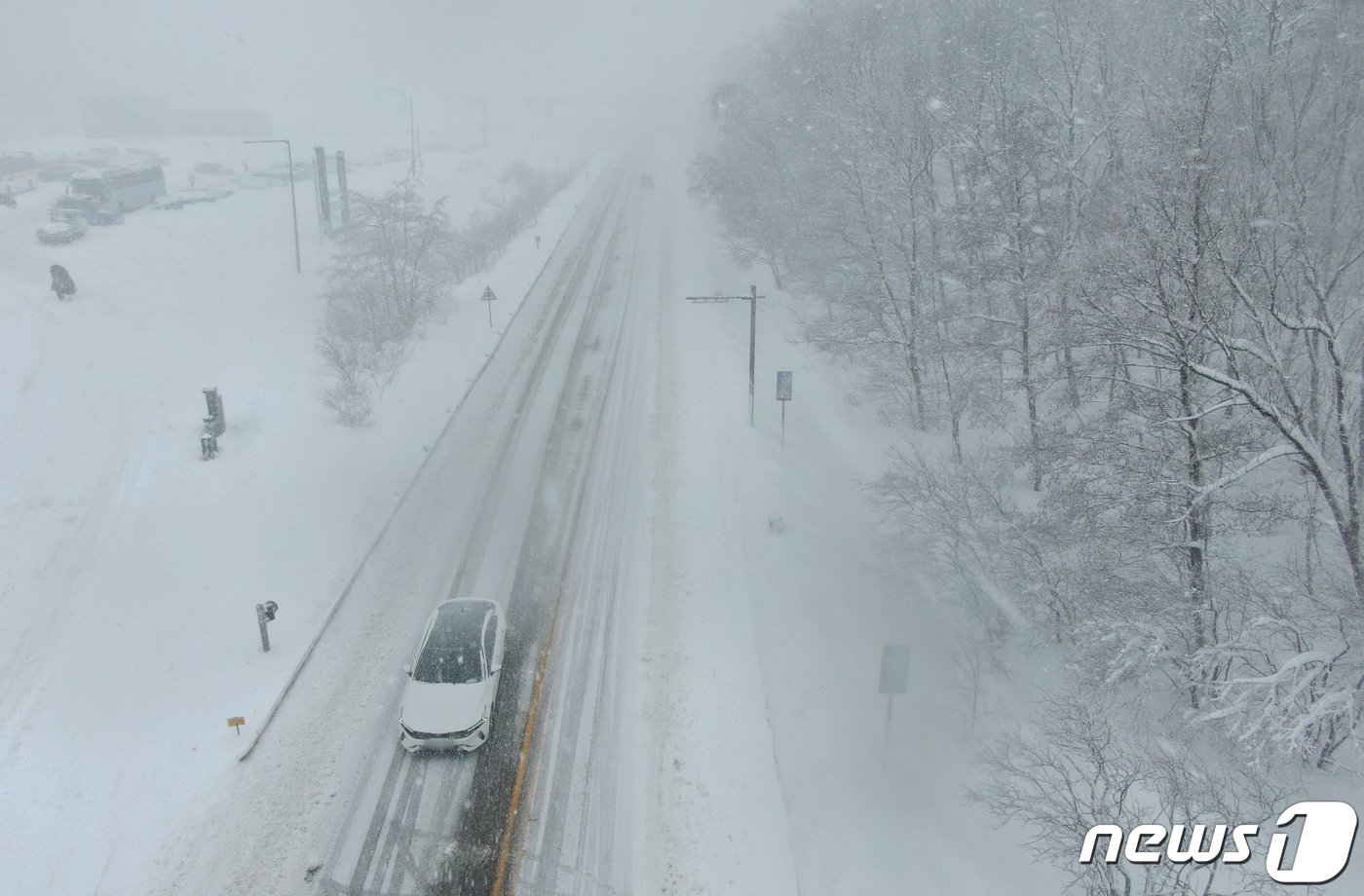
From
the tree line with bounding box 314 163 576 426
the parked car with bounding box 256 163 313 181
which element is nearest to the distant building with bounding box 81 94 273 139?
the parked car with bounding box 256 163 313 181

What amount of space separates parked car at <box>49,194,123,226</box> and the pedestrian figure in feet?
44.8

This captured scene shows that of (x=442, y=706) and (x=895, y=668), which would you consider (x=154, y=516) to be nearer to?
(x=442, y=706)

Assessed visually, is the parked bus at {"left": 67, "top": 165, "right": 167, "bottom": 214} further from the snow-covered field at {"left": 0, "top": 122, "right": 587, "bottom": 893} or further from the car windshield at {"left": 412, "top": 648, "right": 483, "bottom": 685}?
the car windshield at {"left": 412, "top": 648, "right": 483, "bottom": 685}

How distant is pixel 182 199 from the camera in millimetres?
49125

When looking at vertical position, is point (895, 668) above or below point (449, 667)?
above

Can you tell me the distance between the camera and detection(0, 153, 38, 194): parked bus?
52281mm

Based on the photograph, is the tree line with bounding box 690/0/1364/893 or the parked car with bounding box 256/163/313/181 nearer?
the tree line with bounding box 690/0/1364/893

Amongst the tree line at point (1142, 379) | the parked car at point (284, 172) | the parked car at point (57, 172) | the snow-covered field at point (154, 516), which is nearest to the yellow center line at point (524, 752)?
the snow-covered field at point (154, 516)

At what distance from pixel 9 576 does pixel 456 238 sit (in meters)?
29.3

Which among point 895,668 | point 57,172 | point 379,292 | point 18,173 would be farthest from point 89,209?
point 895,668
